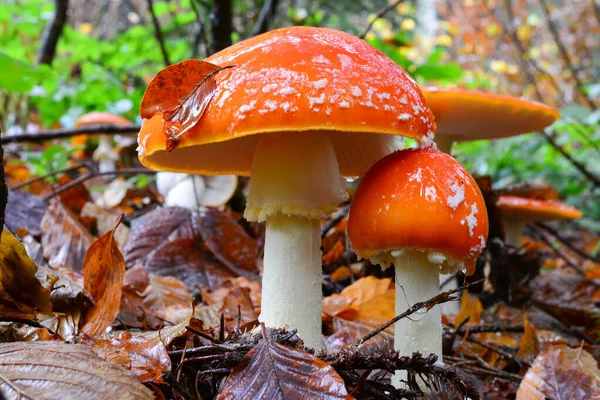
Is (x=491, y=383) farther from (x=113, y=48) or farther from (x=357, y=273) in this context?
(x=113, y=48)

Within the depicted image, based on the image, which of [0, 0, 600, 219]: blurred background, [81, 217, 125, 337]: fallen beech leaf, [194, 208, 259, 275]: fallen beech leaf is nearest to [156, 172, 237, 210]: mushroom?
[194, 208, 259, 275]: fallen beech leaf

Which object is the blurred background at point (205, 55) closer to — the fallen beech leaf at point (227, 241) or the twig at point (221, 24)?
the twig at point (221, 24)

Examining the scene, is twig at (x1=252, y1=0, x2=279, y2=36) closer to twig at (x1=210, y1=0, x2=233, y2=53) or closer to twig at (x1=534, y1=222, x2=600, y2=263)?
twig at (x1=210, y1=0, x2=233, y2=53)

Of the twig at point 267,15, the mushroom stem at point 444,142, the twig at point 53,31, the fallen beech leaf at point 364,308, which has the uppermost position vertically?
the twig at point 53,31

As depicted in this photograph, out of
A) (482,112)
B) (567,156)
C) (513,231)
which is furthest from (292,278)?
(567,156)

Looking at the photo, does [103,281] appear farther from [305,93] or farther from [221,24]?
[221,24]

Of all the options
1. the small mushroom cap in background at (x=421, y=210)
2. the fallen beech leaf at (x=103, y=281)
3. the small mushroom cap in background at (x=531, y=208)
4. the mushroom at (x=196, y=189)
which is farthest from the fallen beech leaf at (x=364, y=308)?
the mushroom at (x=196, y=189)
